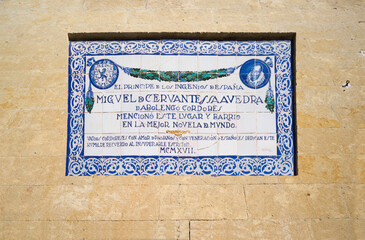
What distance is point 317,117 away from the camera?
4410mm

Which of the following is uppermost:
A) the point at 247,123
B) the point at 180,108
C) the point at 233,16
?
the point at 233,16

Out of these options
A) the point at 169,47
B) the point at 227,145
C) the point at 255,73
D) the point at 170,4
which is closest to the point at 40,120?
the point at 169,47

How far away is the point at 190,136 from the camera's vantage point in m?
4.39

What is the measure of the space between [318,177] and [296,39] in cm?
173

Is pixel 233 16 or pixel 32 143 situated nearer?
pixel 32 143

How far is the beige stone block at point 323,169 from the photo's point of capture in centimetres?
426

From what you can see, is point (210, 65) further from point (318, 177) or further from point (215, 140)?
point (318, 177)

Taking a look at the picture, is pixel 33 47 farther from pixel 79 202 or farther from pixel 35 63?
pixel 79 202

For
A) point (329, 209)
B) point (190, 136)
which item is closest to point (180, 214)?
point (190, 136)

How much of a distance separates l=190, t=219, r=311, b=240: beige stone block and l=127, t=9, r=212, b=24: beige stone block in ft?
8.19

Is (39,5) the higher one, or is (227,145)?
(39,5)

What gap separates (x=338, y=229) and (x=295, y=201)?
55 cm

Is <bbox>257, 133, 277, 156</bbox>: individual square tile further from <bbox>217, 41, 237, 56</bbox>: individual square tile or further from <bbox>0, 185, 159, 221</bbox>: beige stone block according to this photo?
<bbox>0, 185, 159, 221</bbox>: beige stone block

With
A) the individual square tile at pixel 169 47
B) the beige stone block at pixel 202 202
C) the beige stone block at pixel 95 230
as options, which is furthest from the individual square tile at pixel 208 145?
the individual square tile at pixel 169 47
